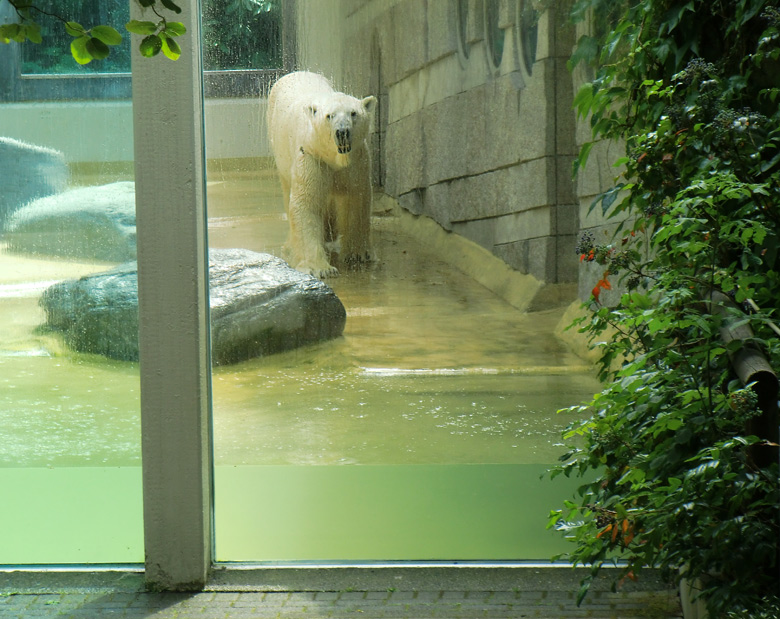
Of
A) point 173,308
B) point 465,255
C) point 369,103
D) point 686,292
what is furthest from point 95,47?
point 465,255

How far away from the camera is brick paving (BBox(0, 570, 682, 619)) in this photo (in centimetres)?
253

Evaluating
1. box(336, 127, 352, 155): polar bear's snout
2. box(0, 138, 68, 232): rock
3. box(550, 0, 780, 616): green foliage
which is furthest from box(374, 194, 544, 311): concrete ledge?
box(0, 138, 68, 232): rock

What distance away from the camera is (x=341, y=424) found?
9.71ft

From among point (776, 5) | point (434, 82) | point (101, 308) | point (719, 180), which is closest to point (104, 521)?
point (101, 308)

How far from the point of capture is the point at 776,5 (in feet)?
7.98

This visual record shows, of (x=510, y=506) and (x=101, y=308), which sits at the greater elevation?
(x=101, y=308)

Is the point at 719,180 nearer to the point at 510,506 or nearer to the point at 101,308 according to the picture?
the point at 510,506

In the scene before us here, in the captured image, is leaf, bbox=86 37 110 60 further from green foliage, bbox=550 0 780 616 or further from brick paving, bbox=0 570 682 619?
brick paving, bbox=0 570 682 619

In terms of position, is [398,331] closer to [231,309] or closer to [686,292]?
[231,309]

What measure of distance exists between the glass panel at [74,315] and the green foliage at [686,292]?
1405mm

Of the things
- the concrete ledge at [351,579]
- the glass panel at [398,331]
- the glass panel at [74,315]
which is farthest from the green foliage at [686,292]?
the glass panel at [74,315]

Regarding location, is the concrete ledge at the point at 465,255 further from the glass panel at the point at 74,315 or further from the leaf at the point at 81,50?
the leaf at the point at 81,50

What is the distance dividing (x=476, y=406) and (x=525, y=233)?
567 mm

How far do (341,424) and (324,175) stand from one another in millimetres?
800
